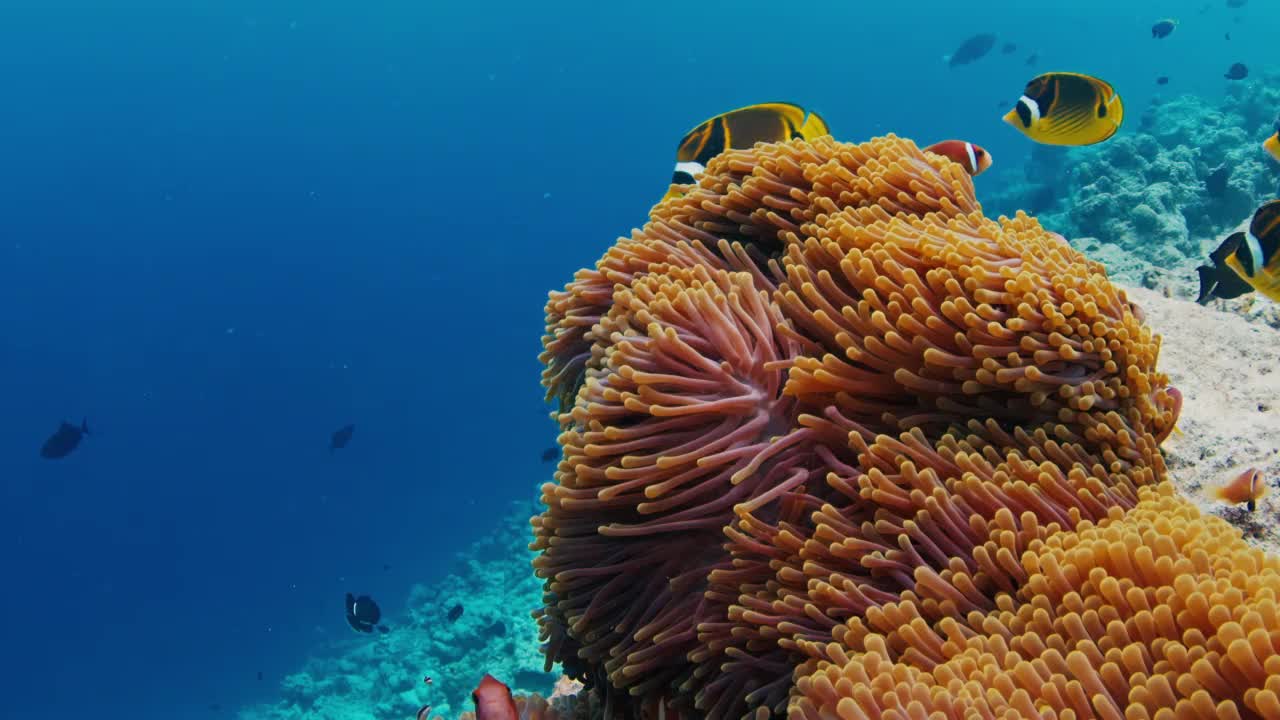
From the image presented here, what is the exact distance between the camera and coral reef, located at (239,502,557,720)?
11250 mm

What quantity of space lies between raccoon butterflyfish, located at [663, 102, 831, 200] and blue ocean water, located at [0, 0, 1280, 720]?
21.3 m

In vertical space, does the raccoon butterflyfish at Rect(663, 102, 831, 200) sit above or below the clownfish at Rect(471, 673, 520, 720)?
above

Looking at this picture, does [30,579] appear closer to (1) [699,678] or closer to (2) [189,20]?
(2) [189,20]

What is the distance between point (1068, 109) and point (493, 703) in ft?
14.6

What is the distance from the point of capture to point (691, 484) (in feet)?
5.95

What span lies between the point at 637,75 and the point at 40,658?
2273 inches

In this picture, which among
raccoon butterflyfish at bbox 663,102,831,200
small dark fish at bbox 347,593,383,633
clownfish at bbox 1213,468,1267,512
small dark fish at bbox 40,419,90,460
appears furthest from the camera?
small dark fish at bbox 40,419,90,460

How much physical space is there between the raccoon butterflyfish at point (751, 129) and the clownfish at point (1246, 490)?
261cm

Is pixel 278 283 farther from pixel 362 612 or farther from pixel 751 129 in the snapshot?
pixel 751 129

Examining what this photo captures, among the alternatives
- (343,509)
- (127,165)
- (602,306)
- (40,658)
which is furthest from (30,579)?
(602,306)

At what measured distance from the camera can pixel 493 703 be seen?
2.09 m

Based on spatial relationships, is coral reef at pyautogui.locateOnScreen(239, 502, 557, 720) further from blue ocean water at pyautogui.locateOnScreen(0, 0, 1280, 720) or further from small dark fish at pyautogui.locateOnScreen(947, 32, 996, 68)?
small dark fish at pyautogui.locateOnScreen(947, 32, 996, 68)

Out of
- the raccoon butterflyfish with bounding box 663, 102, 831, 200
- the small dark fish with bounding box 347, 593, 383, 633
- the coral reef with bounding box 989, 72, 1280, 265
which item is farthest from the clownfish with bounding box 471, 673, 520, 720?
the coral reef with bounding box 989, 72, 1280, 265

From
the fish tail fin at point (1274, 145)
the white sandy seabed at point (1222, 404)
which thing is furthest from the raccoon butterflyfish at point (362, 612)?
the fish tail fin at point (1274, 145)
